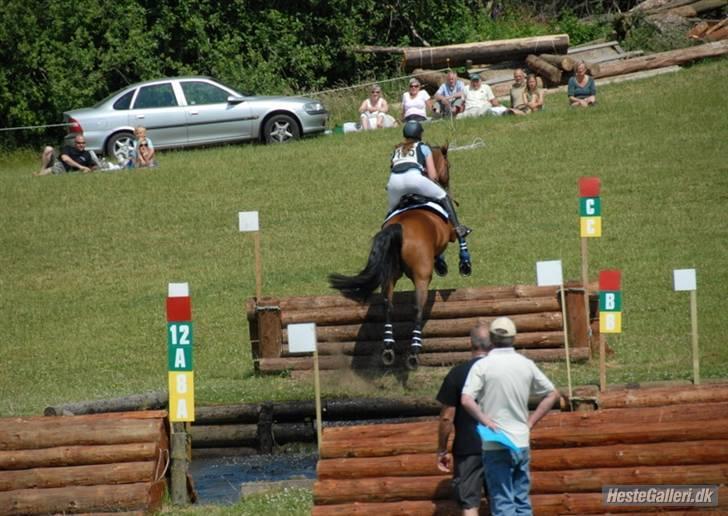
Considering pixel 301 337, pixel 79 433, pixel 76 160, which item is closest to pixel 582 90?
pixel 76 160

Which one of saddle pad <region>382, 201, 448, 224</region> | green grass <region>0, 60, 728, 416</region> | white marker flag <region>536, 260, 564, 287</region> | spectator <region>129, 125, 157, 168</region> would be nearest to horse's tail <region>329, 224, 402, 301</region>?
saddle pad <region>382, 201, 448, 224</region>

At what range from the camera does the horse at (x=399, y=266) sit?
14789mm

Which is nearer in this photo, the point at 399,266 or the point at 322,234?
the point at 399,266

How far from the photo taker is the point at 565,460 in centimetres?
961

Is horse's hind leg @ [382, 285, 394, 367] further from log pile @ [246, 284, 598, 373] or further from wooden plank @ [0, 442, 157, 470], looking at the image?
wooden plank @ [0, 442, 157, 470]

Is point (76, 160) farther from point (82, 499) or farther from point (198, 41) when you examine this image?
point (82, 499)

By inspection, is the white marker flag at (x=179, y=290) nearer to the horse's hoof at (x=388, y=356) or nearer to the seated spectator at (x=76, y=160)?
the horse's hoof at (x=388, y=356)

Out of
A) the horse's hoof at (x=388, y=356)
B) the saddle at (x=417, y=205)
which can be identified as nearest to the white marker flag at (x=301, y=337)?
the horse's hoof at (x=388, y=356)

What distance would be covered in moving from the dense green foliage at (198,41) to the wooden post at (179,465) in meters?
23.3

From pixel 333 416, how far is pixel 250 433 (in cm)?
84

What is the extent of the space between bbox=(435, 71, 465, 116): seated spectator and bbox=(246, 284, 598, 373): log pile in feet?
42.9

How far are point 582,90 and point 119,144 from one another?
383 inches

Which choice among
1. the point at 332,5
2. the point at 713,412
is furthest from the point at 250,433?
the point at 332,5

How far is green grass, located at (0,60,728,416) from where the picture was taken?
16.2 metres
